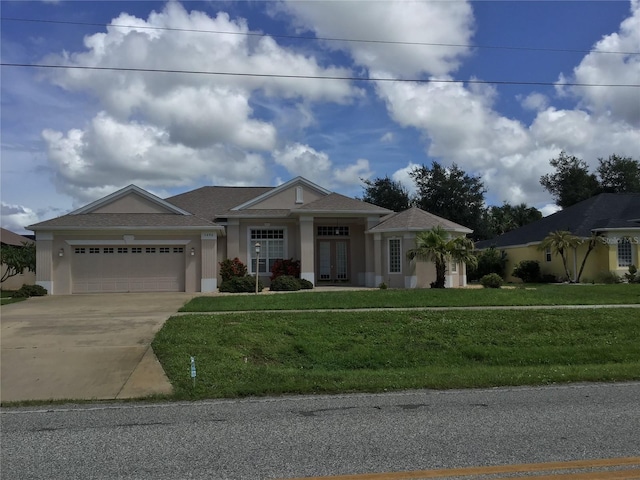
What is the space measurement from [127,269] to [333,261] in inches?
390

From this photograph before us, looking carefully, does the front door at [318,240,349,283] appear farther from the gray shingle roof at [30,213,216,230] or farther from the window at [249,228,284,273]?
the gray shingle roof at [30,213,216,230]

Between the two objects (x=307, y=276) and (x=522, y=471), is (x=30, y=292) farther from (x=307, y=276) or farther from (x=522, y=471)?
(x=522, y=471)

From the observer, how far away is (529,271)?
3020cm

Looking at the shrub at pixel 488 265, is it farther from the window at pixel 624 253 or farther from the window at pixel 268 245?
the window at pixel 268 245

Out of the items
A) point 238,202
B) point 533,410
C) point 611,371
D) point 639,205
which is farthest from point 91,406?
point 639,205

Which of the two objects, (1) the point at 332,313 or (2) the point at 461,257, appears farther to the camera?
(2) the point at 461,257

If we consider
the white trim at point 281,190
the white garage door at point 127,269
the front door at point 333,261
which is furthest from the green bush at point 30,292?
the front door at point 333,261

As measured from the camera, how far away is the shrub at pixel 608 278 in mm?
25812

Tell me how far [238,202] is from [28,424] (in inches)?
916

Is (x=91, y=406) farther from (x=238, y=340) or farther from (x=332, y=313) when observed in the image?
(x=332, y=313)

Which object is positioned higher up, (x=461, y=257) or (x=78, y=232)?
(x=78, y=232)

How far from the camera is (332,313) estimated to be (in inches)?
527

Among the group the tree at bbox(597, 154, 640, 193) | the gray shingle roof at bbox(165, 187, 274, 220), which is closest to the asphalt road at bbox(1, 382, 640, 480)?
the gray shingle roof at bbox(165, 187, 274, 220)

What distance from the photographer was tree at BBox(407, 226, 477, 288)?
21.5 m
